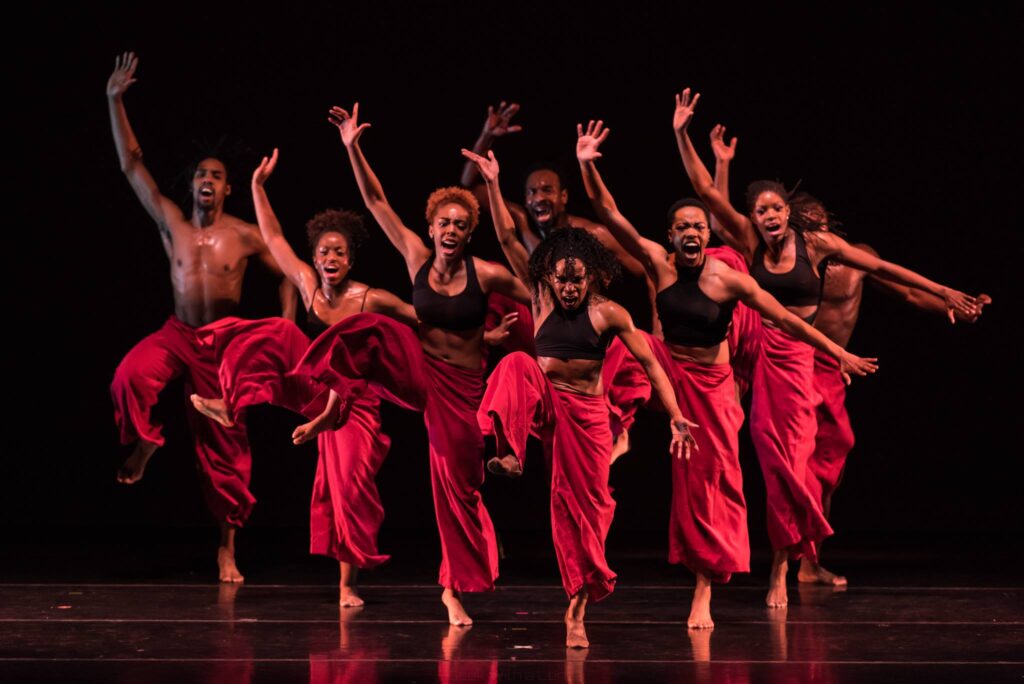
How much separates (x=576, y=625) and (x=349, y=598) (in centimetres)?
112

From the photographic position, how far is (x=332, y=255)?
5418mm

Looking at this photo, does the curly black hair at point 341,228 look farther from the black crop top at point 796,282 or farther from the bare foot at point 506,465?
the black crop top at point 796,282

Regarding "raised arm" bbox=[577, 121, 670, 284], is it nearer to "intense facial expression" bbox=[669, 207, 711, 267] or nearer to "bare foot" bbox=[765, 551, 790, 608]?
"intense facial expression" bbox=[669, 207, 711, 267]

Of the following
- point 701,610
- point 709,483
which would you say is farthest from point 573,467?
point 701,610

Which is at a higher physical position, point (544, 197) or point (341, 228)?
point (544, 197)

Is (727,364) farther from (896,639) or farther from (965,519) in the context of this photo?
(965,519)

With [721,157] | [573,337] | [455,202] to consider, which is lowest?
[573,337]

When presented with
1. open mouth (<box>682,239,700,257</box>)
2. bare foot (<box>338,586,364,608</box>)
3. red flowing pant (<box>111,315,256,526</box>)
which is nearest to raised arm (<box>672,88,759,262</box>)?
open mouth (<box>682,239,700,257</box>)

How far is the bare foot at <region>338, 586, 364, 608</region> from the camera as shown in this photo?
525 centimetres

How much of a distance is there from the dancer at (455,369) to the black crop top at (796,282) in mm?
1053

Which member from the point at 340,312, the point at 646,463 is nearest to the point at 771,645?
the point at 340,312

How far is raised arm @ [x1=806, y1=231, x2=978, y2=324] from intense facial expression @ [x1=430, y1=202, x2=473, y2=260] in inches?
58.0

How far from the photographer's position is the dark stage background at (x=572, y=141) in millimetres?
7039

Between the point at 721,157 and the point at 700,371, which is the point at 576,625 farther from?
the point at 721,157
